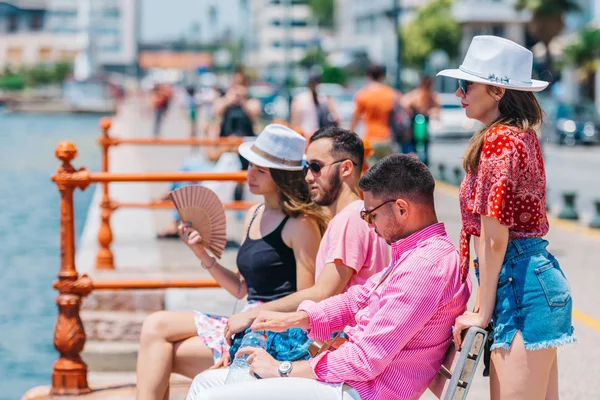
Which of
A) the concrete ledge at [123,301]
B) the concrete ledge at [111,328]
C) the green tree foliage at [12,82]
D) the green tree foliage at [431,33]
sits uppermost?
the green tree foliage at [431,33]

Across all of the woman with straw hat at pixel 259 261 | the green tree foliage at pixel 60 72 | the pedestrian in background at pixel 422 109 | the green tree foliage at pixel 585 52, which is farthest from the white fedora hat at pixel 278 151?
the green tree foliage at pixel 60 72

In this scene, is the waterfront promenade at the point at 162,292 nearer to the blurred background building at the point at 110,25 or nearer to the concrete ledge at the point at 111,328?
the concrete ledge at the point at 111,328

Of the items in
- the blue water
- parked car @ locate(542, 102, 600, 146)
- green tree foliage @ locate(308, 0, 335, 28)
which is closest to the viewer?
the blue water

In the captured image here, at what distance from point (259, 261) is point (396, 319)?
131 cm

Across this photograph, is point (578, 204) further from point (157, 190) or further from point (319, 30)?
point (319, 30)

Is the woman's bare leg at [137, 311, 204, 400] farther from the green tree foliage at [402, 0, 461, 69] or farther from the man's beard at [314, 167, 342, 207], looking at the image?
the green tree foliage at [402, 0, 461, 69]

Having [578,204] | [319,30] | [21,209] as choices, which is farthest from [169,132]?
[319,30]

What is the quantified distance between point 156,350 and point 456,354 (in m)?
1.49

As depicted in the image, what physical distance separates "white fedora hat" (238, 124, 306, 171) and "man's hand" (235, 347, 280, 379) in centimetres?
120

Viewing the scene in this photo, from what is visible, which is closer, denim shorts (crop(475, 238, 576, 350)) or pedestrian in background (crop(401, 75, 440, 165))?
denim shorts (crop(475, 238, 576, 350))

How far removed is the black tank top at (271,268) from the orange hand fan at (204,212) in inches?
7.6

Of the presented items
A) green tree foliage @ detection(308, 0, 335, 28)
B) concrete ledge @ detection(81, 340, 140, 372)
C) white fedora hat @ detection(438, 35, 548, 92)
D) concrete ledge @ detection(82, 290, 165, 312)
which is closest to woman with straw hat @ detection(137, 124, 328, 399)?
white fedora hat @ detection(438, 35, 548, 92)

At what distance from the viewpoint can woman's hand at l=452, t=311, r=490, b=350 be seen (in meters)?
3.52

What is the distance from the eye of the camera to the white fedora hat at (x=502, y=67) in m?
3.63
